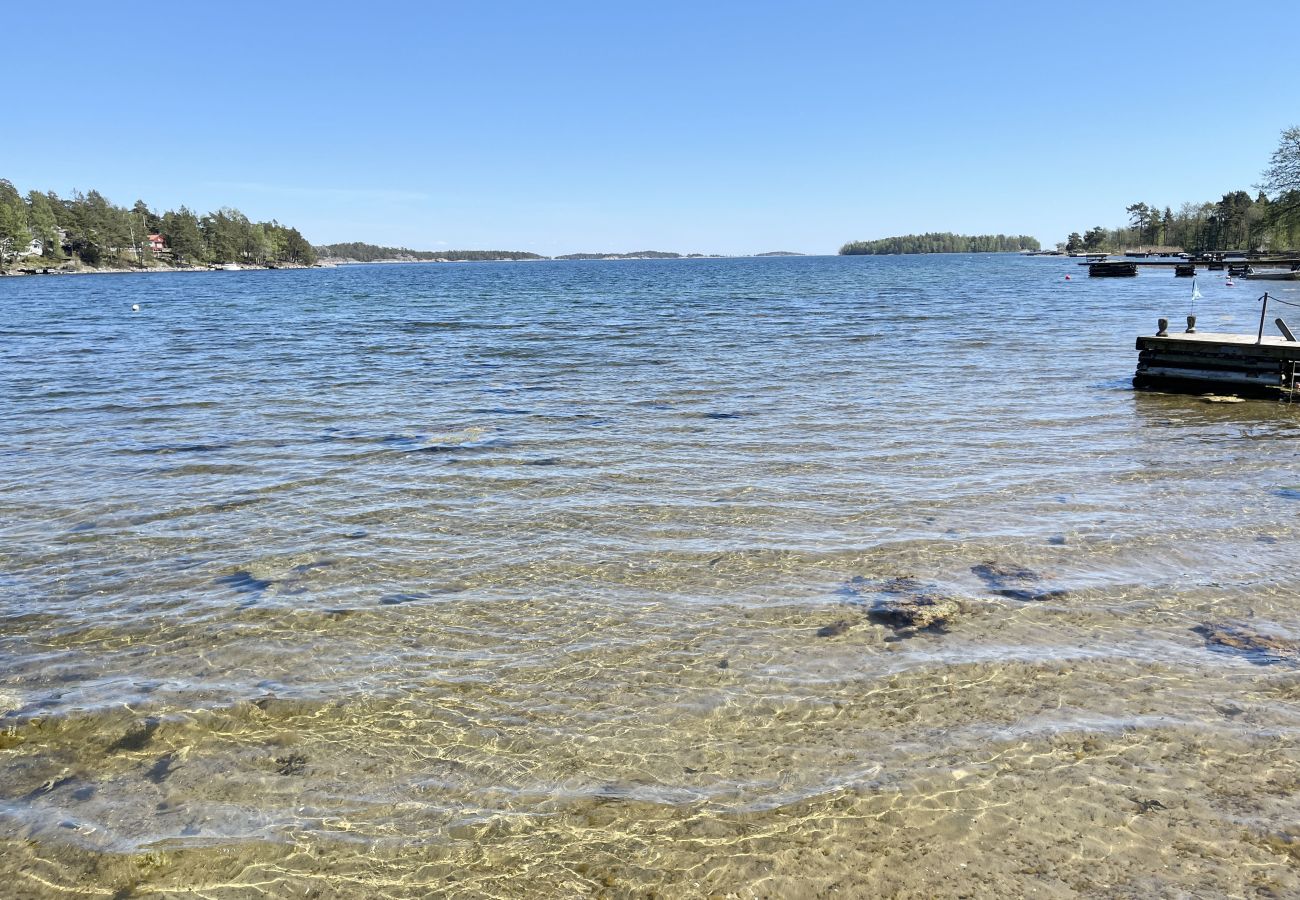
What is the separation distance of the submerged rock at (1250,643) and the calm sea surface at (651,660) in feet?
0.11

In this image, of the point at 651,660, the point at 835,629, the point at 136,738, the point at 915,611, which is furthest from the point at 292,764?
the point at 915,611

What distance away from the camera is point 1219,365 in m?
17.8

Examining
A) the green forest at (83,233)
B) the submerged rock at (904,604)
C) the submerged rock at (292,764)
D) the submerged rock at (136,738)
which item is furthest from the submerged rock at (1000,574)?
the green forest at (83,233)

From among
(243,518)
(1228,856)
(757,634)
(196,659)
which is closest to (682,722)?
(757,634)

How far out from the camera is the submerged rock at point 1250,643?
19.3 ft

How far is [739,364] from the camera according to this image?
23.7 meters

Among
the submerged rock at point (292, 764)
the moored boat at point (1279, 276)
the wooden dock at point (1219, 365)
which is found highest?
the moored boat at point (1279, 276)

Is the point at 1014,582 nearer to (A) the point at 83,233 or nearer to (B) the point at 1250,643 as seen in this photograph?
(B) the point at 1250,643

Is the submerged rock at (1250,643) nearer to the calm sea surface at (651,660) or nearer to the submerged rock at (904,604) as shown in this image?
the calm sea surface at (651,660)

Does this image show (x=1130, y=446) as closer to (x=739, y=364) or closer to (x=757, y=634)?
(x=757, y=634)

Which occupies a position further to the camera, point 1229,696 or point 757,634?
point 757,634

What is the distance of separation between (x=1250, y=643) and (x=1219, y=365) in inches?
585

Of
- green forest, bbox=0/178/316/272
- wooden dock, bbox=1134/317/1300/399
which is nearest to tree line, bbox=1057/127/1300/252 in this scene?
wooden dock, bbox=1134/317/1300/399

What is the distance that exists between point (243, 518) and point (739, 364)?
1656 cm
